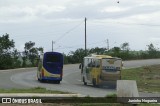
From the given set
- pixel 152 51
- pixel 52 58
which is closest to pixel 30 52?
pixel 152 51

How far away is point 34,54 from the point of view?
324 ft

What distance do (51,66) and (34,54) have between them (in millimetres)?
54162

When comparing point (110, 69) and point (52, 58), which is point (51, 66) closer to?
point (52, 58)

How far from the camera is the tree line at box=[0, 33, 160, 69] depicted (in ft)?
286

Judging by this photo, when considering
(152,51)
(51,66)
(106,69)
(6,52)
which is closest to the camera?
(106,69)

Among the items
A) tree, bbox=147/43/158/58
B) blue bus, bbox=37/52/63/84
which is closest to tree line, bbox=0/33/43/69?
tree, bbox=147/43/158/58

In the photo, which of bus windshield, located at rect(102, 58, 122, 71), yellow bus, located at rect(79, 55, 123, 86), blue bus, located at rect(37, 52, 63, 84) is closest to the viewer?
yellow bus, located at rect(79, 55, 123, 86)

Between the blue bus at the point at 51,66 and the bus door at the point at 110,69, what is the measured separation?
538cm

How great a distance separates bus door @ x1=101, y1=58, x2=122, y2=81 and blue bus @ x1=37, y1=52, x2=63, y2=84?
5.38 m

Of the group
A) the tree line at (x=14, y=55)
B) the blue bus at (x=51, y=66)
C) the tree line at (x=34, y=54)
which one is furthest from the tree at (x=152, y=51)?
the blue bus at (x=51, y=66)

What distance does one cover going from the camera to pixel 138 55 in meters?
112

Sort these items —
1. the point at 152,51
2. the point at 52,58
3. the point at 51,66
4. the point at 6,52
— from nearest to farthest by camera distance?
1. the point at 51,66
2. the point at 52,58
3. the point at 6,52
4. the point at 152,51

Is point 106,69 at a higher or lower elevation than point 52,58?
lower

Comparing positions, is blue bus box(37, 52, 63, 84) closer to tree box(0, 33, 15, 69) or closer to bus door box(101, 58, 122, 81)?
bus door box(101, 58, 122, 81)
